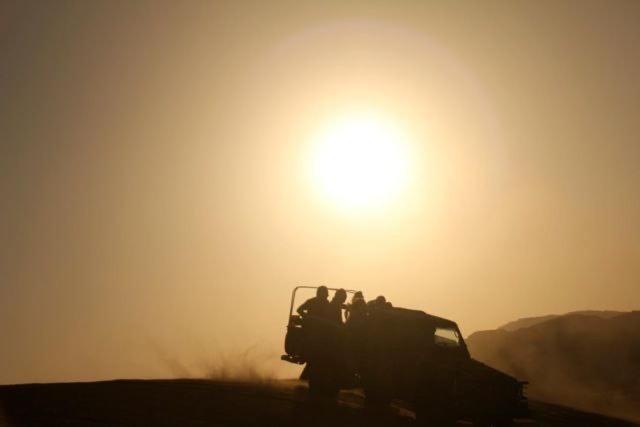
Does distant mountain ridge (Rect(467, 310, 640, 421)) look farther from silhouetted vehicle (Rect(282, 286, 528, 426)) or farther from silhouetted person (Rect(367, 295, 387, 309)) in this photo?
silhouetted vehicle (Rect(282, 286, 528, 426))

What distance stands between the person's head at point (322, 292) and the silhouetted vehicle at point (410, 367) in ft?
2.61

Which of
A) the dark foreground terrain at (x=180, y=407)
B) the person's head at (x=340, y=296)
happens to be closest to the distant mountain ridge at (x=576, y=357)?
the person's head at (x=340, y=296)

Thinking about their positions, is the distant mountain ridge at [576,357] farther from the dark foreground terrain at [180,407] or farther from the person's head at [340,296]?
the dark foreground terrain at [180,407]

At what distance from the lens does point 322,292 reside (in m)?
16.2

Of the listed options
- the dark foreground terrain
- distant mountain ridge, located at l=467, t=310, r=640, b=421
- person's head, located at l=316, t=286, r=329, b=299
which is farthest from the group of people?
distant mountain ridge, located at l=467, t=310, r=640, b=421

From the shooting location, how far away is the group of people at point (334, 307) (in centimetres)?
1551

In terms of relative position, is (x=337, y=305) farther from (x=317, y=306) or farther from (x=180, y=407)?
(x=180, y=407)

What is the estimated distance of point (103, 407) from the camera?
11.5 meters

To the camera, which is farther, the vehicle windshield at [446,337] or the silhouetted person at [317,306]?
the silhouetted person at [317,306]

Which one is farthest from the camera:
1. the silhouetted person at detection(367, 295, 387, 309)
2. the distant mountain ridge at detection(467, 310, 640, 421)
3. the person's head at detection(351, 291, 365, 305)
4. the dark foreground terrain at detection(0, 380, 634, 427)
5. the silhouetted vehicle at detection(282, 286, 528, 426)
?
the distant mountain ridge at detection(467, 310, 640, 421)

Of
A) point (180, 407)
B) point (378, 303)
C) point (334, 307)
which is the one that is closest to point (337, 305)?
point (334, 307)

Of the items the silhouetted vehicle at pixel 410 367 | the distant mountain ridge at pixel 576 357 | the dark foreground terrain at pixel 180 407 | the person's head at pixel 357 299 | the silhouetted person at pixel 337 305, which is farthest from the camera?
the distant mountain ridge at pixel 576 357

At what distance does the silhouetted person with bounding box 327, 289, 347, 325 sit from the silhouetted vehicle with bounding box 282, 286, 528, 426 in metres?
0.71

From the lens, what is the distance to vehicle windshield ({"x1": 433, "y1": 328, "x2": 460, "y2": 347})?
13625 mm
